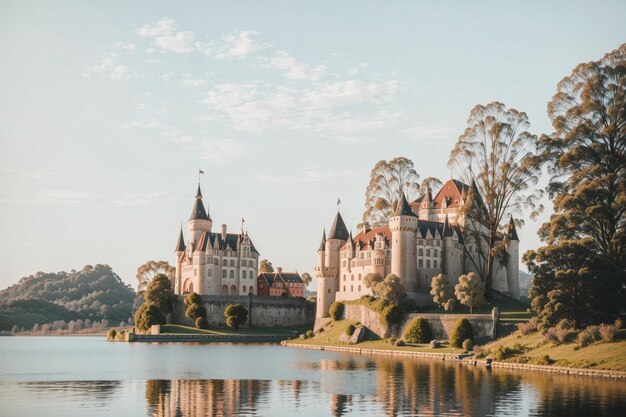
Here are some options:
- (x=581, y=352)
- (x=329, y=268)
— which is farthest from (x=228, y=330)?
(x=581, y=352)

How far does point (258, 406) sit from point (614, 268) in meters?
37.5

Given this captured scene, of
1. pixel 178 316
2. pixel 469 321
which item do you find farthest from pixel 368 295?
pixel 178 316

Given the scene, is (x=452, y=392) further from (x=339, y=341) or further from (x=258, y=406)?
(x=339, y=341)

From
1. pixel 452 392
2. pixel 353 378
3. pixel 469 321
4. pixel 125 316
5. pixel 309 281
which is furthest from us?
pixel 125 316

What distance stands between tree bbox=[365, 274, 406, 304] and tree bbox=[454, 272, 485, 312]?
8.89 meters

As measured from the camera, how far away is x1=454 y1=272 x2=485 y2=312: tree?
288 ft

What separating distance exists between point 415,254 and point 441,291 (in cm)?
1009

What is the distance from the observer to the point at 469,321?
3152 inches

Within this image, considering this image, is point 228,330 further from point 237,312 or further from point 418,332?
point 418,332

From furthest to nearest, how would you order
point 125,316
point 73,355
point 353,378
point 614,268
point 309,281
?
point 125,316 < point 309,281 < point 73,355 < point 614,268 < point 353,378

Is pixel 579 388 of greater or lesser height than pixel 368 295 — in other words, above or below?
below

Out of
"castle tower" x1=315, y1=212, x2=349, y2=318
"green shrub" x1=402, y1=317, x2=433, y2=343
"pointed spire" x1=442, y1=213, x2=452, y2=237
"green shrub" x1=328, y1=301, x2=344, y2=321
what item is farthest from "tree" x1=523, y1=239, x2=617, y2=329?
"castle tower" x1=315, y1=212, x2=349, y2=318

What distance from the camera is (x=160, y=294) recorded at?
12219 cm

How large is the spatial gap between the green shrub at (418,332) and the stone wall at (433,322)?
509 millimetres
